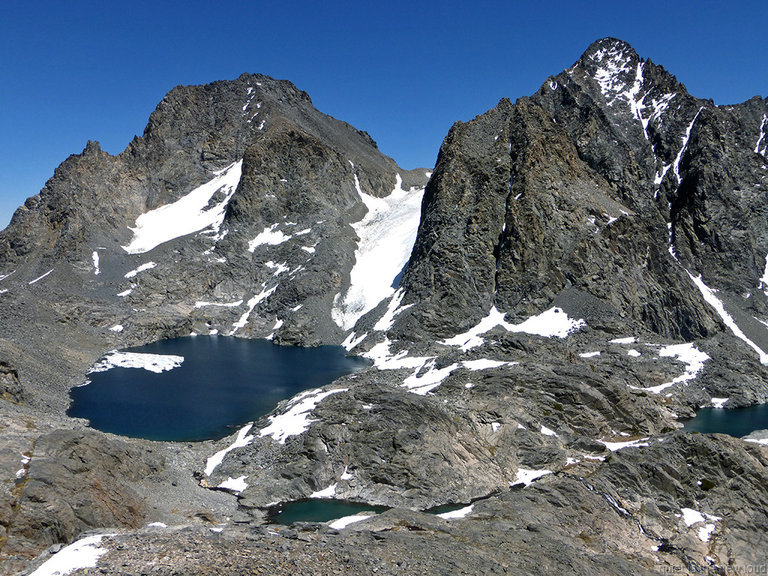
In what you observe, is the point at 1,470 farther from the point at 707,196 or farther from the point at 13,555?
the point at 707,196

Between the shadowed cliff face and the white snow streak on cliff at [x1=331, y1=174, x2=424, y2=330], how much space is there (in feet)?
36.8

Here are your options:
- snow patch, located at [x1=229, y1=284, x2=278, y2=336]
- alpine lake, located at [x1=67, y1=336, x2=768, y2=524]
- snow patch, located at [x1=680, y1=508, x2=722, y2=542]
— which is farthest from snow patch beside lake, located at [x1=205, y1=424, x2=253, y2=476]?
snow patch, located at [x1=229, y1=284, x2=278, y2=336]

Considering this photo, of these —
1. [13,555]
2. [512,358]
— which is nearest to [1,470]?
[13,555]

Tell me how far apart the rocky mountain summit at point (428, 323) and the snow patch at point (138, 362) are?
408cm

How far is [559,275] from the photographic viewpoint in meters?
86.9

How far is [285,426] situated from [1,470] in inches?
828

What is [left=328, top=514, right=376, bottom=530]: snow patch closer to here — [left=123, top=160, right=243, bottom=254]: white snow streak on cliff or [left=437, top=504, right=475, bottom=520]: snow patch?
[left=437, top=504, right=475, bottom=520]: snow patch

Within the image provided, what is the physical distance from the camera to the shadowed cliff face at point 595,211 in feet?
285

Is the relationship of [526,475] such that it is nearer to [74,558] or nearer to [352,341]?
[74,558]

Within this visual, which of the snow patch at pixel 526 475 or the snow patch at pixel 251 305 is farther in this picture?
the snow patch at pixel 251 305

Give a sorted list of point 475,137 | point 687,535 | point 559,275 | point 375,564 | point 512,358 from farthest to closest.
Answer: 1. point 475,137
2. point 559,275
3. point 512,358
4. point 687,535
5. point 375,564

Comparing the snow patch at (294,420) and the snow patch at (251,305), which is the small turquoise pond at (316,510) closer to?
the snow patch at (294,420)

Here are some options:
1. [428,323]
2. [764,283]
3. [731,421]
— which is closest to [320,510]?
[731,421]

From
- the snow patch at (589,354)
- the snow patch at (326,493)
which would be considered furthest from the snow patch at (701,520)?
the snow patch at (589,354)
